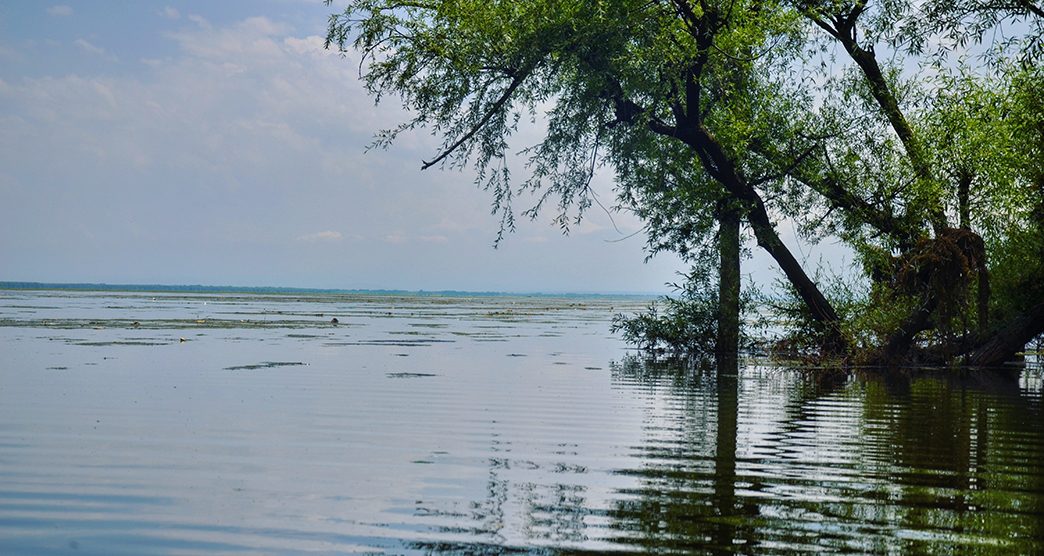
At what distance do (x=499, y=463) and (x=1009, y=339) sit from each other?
65.0 feet

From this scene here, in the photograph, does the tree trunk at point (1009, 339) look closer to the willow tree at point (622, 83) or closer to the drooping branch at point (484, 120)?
the willow tree at point (622, 83)

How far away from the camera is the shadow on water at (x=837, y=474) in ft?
22.3

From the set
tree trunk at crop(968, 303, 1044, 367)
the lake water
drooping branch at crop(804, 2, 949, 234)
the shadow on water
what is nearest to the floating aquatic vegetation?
the lake water

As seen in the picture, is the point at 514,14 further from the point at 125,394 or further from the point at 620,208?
the point at 125,394

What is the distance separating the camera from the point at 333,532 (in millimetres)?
6773

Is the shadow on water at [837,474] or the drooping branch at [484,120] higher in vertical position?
the drooping branch at [484,120]

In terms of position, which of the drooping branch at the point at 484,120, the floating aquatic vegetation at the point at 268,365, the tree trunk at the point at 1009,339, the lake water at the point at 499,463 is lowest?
the lake water at the point at 499,463

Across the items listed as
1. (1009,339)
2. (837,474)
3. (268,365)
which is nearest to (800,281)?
(1009,339)

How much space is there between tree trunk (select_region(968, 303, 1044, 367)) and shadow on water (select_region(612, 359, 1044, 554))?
25.4 feet

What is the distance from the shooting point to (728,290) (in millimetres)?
26859

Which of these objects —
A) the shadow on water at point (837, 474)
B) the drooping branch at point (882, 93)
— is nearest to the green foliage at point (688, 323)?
the drooping branch at point (882, 93)

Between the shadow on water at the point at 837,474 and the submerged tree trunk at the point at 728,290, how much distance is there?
8337mm

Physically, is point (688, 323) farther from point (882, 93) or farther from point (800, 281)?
point (882, 93)

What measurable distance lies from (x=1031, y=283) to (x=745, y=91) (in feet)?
27.2
